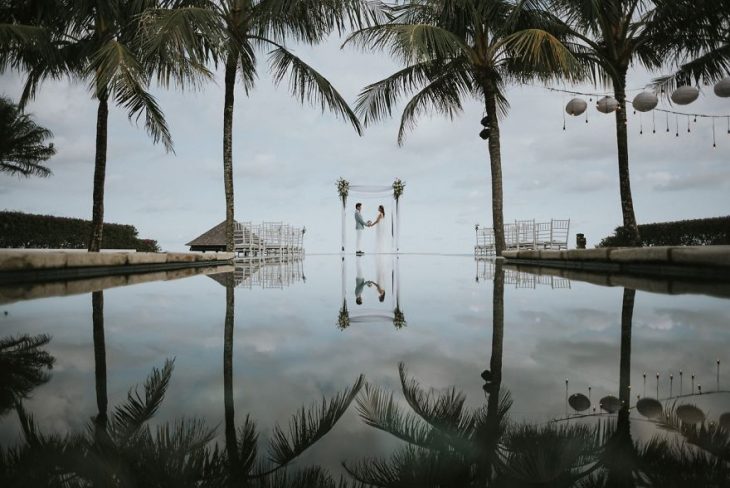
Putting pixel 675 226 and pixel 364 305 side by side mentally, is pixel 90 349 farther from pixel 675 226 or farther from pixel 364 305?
pixel 675 226

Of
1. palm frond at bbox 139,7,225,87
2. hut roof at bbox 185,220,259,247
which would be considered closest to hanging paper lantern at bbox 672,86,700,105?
palm frond at bbox 139,7,225,87

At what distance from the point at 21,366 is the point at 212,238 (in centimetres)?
1906

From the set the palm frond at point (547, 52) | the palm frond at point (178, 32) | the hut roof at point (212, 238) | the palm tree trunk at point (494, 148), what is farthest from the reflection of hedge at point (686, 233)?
the hut roof at point (212, 238)

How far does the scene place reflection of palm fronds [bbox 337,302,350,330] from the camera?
2283 millimetres

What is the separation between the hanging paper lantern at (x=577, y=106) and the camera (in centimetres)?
844

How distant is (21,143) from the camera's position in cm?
1880

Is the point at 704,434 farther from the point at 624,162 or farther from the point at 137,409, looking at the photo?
the point at 624,162

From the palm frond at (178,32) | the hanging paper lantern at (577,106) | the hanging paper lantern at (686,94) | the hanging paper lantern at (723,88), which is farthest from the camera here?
the hanging paper lantern at (577,106)

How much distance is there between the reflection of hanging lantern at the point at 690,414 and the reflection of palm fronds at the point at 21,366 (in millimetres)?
1469

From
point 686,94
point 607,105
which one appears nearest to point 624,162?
point 607,105

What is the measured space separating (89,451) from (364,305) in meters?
2.41

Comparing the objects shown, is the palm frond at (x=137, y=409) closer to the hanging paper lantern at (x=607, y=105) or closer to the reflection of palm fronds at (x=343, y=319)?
the reflection of palm fronds at (x=343, y=319)

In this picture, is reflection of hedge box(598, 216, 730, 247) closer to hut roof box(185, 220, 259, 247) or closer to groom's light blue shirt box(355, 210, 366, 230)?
groom's light blue shirt box(355, 210, 366, 230)

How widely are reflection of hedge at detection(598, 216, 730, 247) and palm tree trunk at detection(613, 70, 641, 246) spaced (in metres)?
3.06
